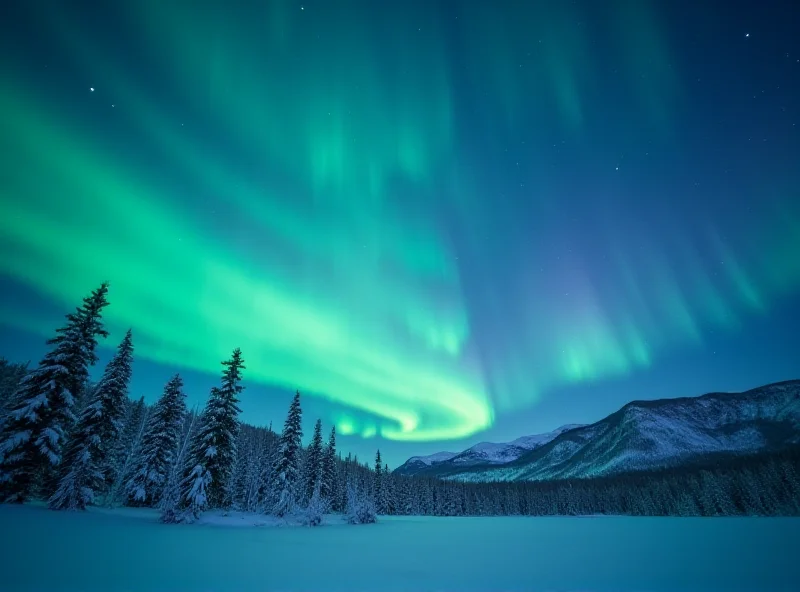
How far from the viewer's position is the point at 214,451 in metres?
30.5

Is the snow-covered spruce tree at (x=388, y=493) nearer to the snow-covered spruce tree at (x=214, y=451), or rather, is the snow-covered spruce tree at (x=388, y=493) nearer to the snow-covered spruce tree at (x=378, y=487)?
the snow-covered spruce tree at (x=378, y=487)

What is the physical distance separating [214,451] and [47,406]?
12228 mm

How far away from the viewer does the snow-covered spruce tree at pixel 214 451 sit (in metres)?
29.3

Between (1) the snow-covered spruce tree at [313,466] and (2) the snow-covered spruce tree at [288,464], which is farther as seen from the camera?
(1) the snow-covered spruce tree at [313,466]

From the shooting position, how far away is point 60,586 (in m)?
7.79

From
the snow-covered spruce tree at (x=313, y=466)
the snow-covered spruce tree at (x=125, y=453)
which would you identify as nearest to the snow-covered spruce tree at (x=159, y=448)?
Result: the snow-covered spruce tree at (x=125, y=453)

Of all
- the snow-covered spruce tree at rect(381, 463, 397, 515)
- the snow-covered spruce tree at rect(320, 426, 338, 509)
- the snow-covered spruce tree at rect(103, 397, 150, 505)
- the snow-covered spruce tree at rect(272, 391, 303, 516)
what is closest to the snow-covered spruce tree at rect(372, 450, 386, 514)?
the snow-covered spruce tree at rect(381, 463, 397, 515)

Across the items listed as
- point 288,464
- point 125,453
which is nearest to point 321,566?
point 288,464

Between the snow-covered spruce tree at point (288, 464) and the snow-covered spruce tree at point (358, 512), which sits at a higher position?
the snow-covered spruce tree at point (288, 464)

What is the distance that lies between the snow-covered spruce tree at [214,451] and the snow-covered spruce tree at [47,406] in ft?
32.5

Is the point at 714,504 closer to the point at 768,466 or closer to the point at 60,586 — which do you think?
the point at 768,466

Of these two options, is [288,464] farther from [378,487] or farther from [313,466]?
[378,487]

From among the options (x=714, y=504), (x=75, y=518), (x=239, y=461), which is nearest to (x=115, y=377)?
(x=75, y=518)

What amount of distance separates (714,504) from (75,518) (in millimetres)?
133202
